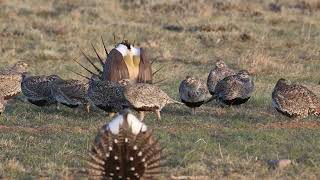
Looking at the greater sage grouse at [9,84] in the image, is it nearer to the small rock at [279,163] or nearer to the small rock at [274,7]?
the small rock at [279,163]

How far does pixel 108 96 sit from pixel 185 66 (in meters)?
4.80

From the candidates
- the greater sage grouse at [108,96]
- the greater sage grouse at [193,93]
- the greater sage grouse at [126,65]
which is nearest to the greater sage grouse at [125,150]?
the greater sage grouse at [108,96]

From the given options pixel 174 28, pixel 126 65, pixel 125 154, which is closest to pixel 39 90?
pixel 126 65

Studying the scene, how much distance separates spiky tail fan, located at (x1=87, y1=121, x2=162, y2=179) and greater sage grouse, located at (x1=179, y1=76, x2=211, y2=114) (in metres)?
3.90

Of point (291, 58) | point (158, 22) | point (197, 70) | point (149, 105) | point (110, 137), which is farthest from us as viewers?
point (158, 22)

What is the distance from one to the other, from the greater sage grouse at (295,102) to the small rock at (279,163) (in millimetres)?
1792

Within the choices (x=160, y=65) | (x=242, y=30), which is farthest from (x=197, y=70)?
(x=242, y=30)

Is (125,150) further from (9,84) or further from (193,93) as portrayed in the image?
(9,84)

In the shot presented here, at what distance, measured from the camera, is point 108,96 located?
334 inches

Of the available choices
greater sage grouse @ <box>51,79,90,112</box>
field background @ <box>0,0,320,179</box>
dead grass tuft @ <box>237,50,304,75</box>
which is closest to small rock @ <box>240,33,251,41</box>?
field background @ <box>0,0,320,179</box>

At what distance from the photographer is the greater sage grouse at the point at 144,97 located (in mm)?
8234

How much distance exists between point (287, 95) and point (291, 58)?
18.2 feet

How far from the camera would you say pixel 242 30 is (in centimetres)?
1614

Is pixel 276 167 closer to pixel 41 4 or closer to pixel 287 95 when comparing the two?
pixel 287 95
